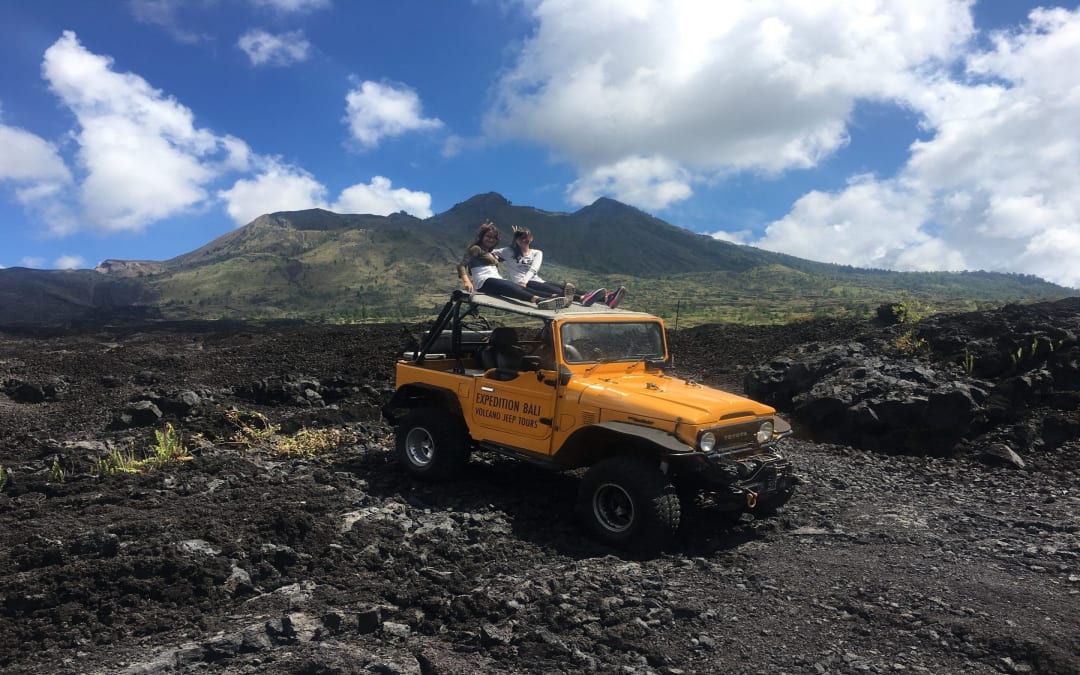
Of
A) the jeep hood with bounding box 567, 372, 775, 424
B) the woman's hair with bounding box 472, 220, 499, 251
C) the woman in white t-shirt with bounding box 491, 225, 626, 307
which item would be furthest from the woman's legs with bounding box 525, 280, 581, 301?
the jeep hood with bounding box 567, 372, 775, 424

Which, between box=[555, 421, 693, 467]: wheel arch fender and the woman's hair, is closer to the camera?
box=[555, 421, 693, 467]: wheel arch fender

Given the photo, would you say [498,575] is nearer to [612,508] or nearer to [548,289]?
[612,508]

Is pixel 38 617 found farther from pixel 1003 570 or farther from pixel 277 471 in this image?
pixel 1003 570

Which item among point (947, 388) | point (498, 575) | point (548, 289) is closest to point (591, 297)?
point (548, 289)

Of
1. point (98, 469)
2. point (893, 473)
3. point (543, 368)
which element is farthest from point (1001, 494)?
point (98, 469)

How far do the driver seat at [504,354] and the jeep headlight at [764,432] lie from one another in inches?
92.6

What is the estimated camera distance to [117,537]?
511cm

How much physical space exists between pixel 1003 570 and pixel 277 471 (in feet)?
24.0

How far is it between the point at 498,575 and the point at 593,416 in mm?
1577

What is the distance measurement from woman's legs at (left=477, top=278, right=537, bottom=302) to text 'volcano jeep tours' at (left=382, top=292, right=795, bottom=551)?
122 millimetres

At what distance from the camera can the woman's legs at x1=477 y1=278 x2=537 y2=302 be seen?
6.81m

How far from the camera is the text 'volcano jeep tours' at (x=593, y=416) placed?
5.27 m

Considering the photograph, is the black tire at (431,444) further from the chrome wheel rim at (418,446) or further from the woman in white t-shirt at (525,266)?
the woman in white t-shirt at (525,266)

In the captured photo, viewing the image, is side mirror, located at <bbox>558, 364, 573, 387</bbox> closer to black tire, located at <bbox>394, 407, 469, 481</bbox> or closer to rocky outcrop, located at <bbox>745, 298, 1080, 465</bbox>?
black tire, located at <bbox>394, 407, 469, 481</bbox>
